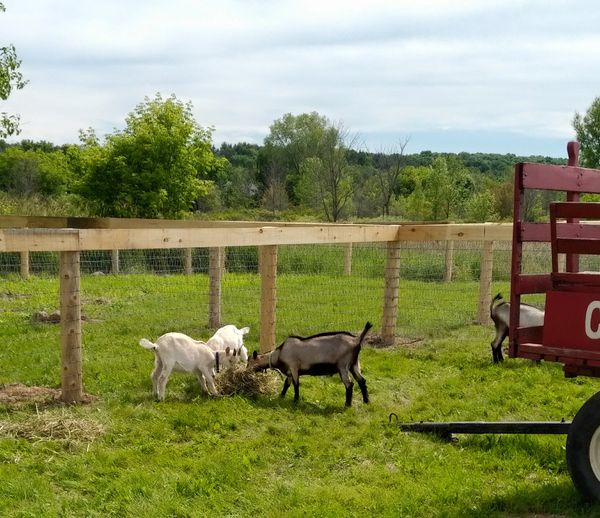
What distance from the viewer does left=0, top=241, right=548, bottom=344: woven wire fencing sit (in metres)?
11.4

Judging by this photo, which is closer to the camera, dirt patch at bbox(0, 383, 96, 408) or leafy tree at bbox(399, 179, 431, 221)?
dirt patch at bbox(0, 383, 96, 408)

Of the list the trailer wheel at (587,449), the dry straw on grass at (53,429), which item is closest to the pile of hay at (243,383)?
the dry straw on grass at (53,429)

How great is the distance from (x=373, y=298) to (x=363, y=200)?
37822 mm

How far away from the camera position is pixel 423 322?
1169cm

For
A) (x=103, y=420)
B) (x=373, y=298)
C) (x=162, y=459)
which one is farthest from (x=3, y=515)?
(x=373, y=298)

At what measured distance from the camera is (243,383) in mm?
6996

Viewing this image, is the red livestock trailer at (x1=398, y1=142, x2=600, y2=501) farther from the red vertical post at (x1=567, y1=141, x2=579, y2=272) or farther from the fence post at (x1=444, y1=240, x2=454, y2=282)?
the fence post at (x1=444, y1=240, x2=454, y2=282)

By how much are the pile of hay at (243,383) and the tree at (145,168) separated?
16.4 meters

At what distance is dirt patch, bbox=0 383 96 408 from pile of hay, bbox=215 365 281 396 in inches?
48.3

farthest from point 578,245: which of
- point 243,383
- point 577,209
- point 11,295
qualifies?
point 11,295

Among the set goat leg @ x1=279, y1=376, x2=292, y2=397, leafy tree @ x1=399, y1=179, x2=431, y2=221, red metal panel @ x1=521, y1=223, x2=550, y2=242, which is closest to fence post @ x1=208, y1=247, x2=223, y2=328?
goat leg @ x1=279, y1=376, x2=292, y2=397

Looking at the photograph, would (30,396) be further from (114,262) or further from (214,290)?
(114,262)

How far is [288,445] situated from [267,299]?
2.99 metres

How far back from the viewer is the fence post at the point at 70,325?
20.6ft
